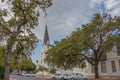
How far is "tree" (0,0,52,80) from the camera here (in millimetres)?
24609

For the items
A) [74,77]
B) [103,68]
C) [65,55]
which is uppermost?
[65,55]

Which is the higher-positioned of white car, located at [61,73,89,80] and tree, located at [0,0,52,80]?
tree, located at [0,0,52,80]

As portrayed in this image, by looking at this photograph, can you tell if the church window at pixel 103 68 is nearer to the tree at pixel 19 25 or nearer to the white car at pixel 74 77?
the white car at pixel 74 77

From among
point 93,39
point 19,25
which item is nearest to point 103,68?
point 93,39

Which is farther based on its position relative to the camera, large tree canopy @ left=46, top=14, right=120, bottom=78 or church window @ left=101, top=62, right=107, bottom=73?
church window @ left=101, top=62, right=107, bottom=73

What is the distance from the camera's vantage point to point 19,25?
2569 cm

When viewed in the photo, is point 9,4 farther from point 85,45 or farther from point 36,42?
point 85,45

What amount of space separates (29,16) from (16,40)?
10.2 ft


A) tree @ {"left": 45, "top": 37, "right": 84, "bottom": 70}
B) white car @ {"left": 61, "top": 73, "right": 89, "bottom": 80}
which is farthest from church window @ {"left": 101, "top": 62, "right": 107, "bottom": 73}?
white car @ {"left": 61, "top": 73, "right": 89, "bottom": 80}

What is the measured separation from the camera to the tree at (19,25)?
24.6m

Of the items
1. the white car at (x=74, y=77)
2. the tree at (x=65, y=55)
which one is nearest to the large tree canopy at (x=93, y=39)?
the tree at (x=65, y=55)

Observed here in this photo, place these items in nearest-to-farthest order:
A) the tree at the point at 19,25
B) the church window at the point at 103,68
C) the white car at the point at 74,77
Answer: the tree at the point at 19,25, the white car at the point at 74,77, the church window at the point at 103,68

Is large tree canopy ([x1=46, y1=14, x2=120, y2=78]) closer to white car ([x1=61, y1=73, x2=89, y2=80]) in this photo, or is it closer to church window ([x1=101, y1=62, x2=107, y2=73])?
white car ([x1=61, y1=73, x2=89, y2=80])

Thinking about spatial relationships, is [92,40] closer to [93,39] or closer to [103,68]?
[93,39]
